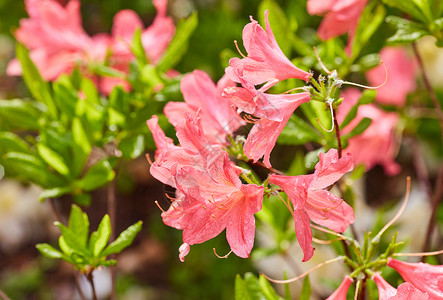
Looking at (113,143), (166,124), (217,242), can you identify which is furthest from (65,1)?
(166,124)

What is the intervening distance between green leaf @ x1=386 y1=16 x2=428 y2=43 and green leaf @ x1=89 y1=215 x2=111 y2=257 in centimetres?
53

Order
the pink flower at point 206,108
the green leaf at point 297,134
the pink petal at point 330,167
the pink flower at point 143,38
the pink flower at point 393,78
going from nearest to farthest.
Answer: the pink petal at point 330,167 → the pink flower at point 206,108 → the green leaf at point 297,134 → the pink flower at point 143,38 → the pink flower at point 393,78

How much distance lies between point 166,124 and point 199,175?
0.34m

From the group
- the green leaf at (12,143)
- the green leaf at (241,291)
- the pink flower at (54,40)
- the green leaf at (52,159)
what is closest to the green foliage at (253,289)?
the green leaf at (241,291)

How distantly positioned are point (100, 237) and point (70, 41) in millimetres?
595

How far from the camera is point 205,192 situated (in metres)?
0.65

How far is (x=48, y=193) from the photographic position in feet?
3.05

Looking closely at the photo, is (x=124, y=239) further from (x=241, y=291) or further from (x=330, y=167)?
(x=330, y=167)

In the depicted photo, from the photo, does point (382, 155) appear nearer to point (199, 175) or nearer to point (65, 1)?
point (199, 175)

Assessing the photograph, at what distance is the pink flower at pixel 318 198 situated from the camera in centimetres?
62

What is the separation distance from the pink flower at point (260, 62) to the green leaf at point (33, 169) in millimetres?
462

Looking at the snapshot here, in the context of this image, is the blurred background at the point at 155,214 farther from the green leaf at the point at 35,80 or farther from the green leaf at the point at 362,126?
the green leaf at the point at 362,126

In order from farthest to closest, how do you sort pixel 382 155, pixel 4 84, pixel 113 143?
1. pixel 4 84
2. pixel 382 155
3. pixel 113 143

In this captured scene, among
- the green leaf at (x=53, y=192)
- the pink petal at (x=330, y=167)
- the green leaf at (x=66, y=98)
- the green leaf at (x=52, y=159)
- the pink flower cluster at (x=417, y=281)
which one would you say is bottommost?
the pink flower cluster at (x=417, y=281)
